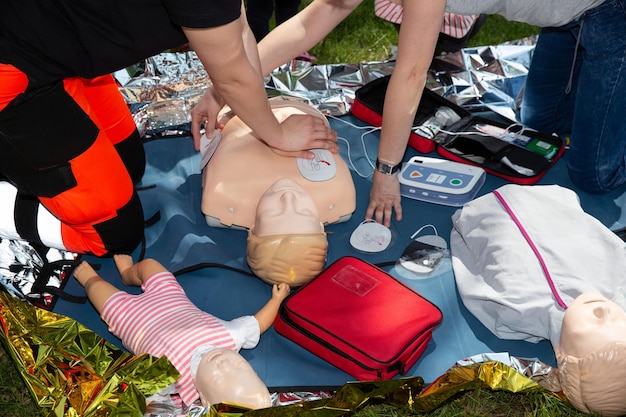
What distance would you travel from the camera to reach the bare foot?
7.47ft

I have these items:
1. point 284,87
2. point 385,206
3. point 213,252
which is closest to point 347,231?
point 385,206

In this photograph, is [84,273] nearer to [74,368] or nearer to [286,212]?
[74,368]

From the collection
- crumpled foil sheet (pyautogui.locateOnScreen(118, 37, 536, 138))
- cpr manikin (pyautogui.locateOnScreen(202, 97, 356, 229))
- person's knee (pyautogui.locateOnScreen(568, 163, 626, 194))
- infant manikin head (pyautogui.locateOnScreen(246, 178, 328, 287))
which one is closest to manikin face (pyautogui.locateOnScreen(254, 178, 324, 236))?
infant manikin head (pyautogui.locateOnScreen(246, 178, 328, 287))

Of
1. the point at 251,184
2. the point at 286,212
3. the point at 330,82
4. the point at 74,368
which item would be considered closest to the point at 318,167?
the point at 251,184

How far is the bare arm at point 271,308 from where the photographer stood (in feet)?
6.99

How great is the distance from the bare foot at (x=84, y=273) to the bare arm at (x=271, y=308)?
0.57 metres

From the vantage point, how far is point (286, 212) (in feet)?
7.15


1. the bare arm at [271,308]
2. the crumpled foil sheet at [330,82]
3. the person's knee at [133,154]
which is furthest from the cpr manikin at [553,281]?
the person's knee at [133,154]

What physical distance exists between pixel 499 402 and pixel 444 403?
0.60ft

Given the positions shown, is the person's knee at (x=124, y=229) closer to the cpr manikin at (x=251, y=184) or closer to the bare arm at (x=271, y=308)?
the cpr manikin at (x=251, y=184)

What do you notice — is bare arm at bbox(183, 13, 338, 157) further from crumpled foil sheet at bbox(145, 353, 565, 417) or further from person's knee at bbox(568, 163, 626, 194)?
person's knee at bbox(568, 163, 626, 194)

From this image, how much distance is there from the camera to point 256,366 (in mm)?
2074

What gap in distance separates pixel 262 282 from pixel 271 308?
197 millimetres

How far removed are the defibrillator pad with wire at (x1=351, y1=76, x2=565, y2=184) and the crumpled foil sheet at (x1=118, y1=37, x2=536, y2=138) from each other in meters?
0.14
